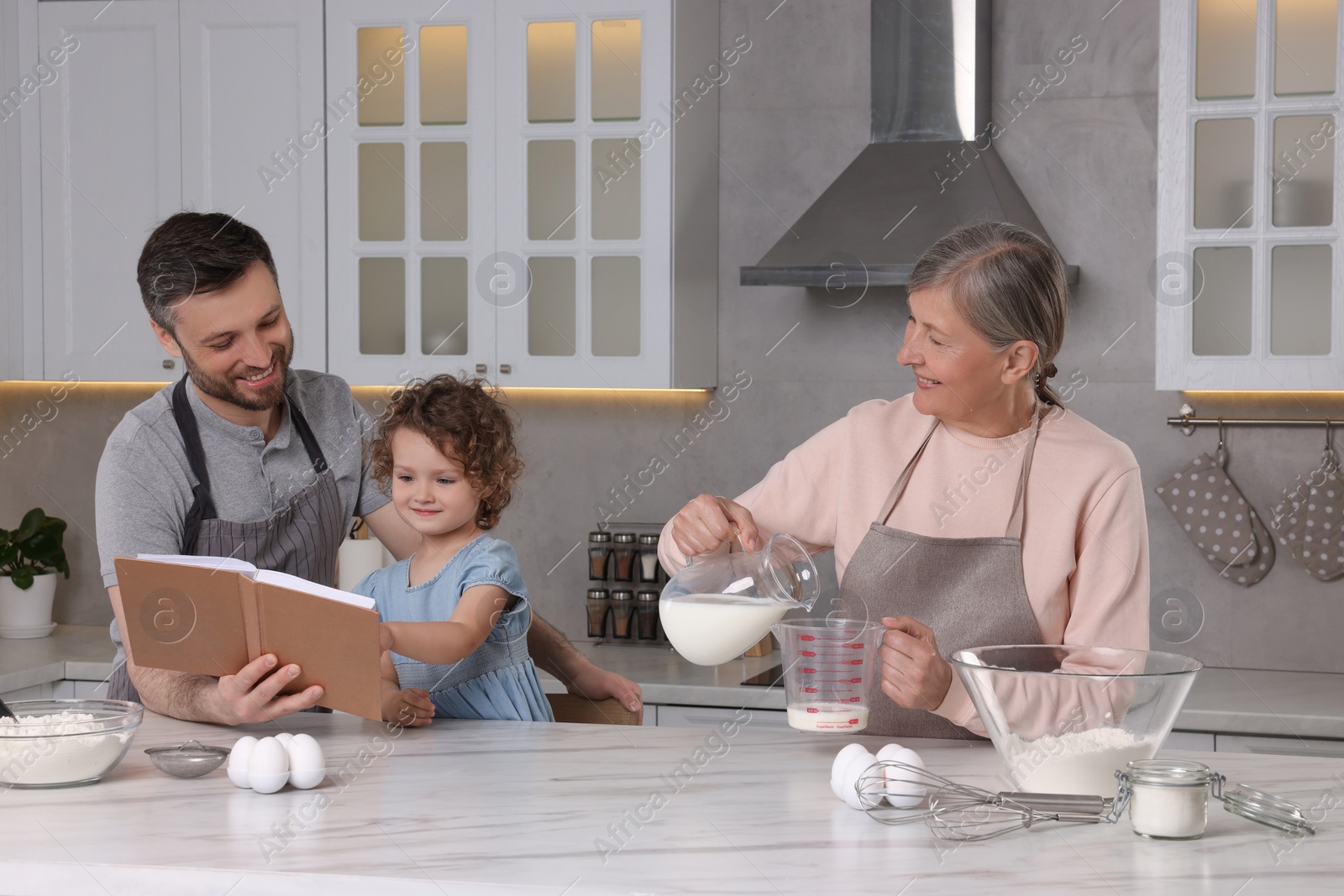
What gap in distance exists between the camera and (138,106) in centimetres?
313

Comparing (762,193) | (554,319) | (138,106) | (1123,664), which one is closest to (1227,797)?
(1123,664)

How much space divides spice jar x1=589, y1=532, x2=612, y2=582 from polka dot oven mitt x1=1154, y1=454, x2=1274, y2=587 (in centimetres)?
133

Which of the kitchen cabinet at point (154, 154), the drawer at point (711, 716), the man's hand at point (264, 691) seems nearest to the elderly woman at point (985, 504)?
the man's hand at point (264, 691)

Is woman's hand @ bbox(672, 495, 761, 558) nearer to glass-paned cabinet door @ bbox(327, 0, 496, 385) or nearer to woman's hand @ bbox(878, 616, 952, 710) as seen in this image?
woman's hand @ bbox(878, 616, 952, 710)

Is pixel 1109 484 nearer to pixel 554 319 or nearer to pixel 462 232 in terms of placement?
pixel 554 319

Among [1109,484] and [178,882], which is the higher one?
[1109,484]

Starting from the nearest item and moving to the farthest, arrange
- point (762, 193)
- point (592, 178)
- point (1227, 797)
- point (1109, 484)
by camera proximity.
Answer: point (1227, 797)
point (1109, 484)
point (592, 178)
point (762, 193)

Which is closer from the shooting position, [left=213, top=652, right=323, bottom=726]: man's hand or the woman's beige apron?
[left=213, top=652, right=323, bottom=726]: man's hand

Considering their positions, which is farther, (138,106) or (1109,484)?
(138,106)

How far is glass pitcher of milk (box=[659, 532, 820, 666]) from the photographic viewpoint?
1432 mm

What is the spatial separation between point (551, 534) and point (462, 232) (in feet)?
2.75

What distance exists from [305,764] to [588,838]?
1.09ft

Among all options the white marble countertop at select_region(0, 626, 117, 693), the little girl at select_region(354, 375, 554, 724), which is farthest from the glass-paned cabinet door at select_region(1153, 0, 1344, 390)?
the white marble countertop at select_region(0, 626, 117, 693)

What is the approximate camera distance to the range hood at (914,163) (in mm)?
2814
